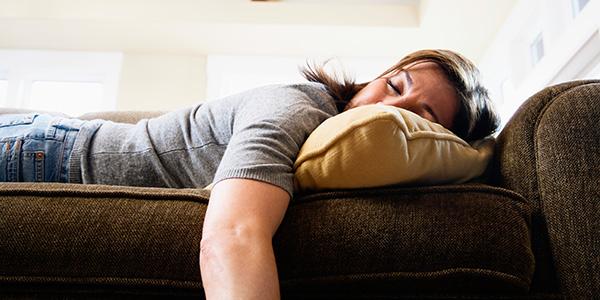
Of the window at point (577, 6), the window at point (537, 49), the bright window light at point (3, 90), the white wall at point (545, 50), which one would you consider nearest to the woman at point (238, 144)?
the white wall at point (545, 50)

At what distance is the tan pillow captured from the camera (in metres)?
0.73

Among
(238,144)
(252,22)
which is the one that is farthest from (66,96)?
(238,144)

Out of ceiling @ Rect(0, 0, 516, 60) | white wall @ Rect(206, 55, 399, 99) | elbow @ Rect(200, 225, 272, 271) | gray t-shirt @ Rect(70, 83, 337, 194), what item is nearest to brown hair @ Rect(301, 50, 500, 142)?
gray t-shirt @ Rect(70, 83, 337, 194)

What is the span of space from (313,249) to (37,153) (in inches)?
23.6

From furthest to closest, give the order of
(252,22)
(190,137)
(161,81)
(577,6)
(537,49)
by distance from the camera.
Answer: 1. (161,81)
2. (252,22)
3. (537,49)
4. (577,6)
5. (190,137)

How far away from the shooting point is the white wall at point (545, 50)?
203 centimetres

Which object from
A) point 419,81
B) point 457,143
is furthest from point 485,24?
point 457,143

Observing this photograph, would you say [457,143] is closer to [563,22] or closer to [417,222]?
[417,222]

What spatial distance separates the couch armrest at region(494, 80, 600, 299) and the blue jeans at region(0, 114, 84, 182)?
2.58 ft

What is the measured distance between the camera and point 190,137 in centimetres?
97

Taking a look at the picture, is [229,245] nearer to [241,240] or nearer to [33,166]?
[241,240]

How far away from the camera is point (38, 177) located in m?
0.98

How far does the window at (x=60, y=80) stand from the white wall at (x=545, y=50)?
253 cm

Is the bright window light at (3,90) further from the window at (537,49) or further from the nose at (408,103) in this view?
the nose at (408,103)
